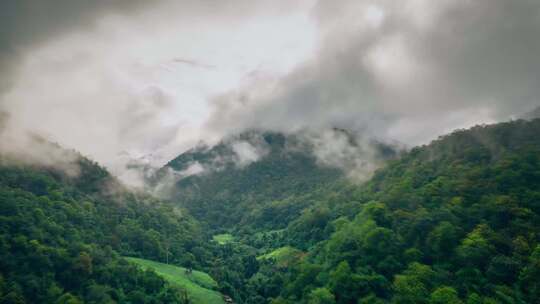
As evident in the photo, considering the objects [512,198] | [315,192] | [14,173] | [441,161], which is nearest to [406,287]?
[512,198]

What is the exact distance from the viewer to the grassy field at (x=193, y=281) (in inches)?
2995

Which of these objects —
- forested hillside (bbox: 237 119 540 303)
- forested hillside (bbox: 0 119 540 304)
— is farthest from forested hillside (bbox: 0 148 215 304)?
forested hillside (bbox: 237 119 540 303)

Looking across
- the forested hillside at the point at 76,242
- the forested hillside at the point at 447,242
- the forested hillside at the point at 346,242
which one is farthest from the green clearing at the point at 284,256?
the forested hillside at the point at 76,242

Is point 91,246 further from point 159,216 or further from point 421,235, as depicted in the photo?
point 421,235

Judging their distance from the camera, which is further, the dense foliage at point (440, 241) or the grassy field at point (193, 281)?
the grassy field at point (193, 281)

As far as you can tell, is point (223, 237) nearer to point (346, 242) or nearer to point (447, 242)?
point (346, 242)

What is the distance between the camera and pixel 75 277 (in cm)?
6594

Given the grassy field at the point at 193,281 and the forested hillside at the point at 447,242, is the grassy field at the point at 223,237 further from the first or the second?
the forested hillside at the point at 447,242

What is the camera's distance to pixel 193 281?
86.1 meters

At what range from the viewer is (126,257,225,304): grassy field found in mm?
76062

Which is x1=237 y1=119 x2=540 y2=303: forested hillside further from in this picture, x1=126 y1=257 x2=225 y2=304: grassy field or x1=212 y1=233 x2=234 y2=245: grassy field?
x1=212 y1=233 x2=234 y2=245: grassy field

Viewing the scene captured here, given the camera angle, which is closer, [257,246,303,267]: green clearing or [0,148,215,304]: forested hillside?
[0,148,215,304]: forested hillside

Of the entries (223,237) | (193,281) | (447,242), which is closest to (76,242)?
(193,281)

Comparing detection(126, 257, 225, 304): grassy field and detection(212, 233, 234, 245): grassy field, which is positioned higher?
detection(212, 233, 234, 245): grassy field
